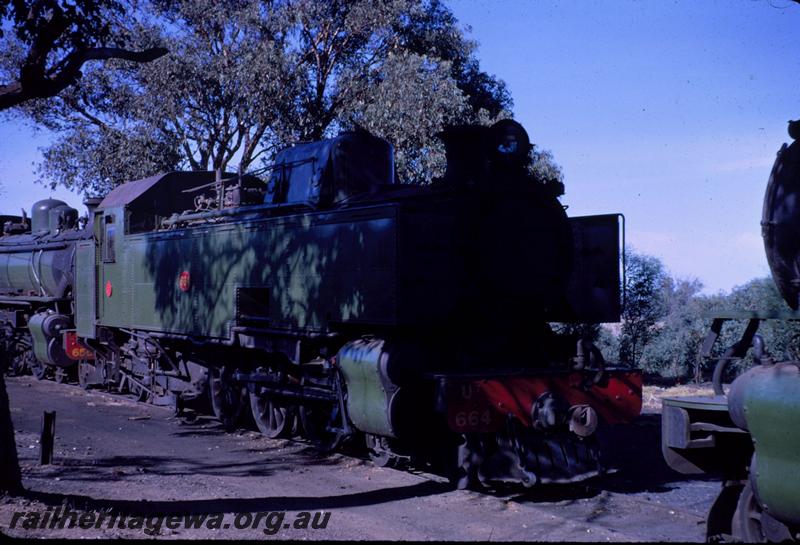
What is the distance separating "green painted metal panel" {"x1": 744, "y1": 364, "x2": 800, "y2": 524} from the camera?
444 cm

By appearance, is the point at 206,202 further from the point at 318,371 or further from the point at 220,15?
the point at 220,15

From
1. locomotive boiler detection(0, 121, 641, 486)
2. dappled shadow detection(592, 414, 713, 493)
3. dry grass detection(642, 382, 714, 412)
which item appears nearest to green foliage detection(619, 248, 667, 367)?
dry grass detection(642, 382, 714, 412)

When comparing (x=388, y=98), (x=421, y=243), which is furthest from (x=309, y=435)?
(x=388, y=98)

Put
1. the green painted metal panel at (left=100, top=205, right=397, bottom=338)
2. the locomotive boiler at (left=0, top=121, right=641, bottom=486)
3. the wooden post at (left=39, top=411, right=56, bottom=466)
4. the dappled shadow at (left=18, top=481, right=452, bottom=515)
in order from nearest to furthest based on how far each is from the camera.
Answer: the dappled shadow at (left=18, top=481, right=452, bottom=515), the locomotive boiler at (left=0, top=121, right=641, bottom=486), the green painted metal panel at (left=100, top=205, right=397, bottom=338), the wooden post at (left=39, top=411, right=56, bottom=466)

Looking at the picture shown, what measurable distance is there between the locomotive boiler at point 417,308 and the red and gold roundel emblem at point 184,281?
59 mm

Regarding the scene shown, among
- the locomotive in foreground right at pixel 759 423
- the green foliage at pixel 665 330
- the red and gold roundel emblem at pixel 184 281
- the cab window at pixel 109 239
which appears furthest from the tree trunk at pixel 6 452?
the green foliage at pixel 665 330

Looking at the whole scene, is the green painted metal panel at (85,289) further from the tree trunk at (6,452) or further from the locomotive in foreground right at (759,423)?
the locomotive in foreground right at (759,423)

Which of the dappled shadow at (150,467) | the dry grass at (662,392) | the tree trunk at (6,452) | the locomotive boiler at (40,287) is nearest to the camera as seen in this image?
the tree trunk at (6,452)

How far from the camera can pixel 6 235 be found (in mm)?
20719

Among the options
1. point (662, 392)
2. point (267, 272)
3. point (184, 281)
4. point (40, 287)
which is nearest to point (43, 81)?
point (267, 272)

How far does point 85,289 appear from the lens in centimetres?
1449

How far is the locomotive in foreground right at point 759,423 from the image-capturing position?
4.51m

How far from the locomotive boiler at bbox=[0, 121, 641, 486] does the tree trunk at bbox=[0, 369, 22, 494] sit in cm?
307

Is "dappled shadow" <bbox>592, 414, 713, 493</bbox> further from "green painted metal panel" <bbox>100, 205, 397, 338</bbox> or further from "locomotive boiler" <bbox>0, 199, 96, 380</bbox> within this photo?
"locomotive boiler" <bbox>0, 199, 96, 380</bbox>
